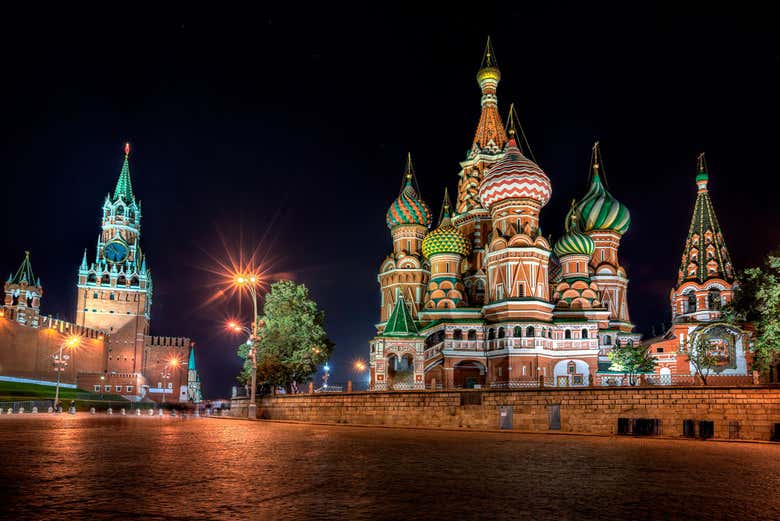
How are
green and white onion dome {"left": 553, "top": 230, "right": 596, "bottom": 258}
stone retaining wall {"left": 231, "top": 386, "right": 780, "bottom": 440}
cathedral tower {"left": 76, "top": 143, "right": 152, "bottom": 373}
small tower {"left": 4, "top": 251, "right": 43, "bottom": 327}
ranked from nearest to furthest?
stone retaining wall {"left": 231, "top": 386, "right": 780, "bottom": 440}
green and white onion dome {"left": 553, "top": 230, "right": 596, "bottom": 258}
small tower {"left": 4, "top": 251, "right": 43, "bottom": 327}
cathedral tower {"left": 76, "top": 143, "right": 152, "bottom": 373}

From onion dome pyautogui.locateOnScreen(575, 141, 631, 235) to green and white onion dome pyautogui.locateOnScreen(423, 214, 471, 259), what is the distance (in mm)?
10276

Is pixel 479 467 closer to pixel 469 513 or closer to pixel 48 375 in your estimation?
pixel 469 513

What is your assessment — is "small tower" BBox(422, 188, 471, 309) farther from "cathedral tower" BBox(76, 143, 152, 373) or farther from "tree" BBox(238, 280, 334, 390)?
"cathedral tower" BBox(76, 143, 152, 373)

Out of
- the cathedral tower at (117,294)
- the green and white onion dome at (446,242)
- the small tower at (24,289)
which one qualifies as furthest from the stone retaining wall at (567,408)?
the cathedral tower at (117,294)

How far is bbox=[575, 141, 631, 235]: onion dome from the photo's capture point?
2064 inches

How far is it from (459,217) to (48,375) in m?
45.1

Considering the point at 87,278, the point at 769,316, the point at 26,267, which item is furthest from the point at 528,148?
the point at 87,278

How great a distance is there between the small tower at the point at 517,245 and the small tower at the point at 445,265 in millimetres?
3176

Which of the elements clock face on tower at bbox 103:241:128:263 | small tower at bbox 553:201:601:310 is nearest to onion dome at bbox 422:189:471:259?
small tower at bbox 553:201:601:310

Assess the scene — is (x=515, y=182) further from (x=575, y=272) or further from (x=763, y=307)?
(x=763, y=307)

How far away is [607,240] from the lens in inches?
2080

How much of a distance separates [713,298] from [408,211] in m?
23.9

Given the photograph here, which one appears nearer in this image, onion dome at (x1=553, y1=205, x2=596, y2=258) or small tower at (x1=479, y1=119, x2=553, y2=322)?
small tower at (x1=479, y1=119, x2=553, y2=322)

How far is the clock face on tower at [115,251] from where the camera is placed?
96.7m
